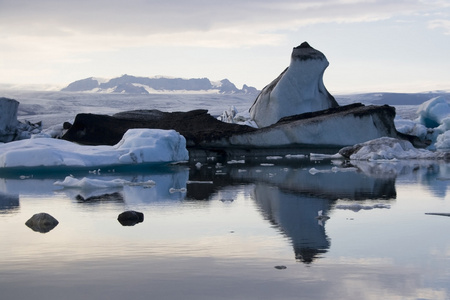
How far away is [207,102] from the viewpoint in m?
57.2

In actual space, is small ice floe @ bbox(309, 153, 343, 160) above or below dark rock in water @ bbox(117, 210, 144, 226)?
below

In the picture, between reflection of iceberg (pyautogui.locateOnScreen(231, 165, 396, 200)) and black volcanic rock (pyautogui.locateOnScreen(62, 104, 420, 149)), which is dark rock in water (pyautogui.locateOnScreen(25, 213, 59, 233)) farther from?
black volcanic rock (pyautogui.locateOnScreen(62, 104, 420, 149))

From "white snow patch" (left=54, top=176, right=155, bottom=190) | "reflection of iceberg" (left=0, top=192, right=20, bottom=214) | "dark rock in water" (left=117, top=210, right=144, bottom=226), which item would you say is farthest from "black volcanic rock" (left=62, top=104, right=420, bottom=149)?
"dark rock in water" (left=117, top=210, right=144, bottom=226)

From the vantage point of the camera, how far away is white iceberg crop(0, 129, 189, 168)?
1244 centimetres

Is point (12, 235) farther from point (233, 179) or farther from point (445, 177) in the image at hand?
point (445, 177)

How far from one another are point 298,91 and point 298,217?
1858cm

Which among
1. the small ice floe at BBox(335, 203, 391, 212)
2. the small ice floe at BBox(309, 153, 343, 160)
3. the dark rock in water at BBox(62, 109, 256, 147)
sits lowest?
the small ice floe at BBox(309, 153, 343, 160)

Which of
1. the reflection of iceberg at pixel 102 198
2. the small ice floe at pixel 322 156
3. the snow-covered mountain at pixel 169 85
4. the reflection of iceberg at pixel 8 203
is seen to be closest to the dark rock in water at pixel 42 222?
the reflection of iceberg at pixel 8 203

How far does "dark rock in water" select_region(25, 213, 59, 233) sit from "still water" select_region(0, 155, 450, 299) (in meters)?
0.15

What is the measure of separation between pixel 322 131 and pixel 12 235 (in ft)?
51.4

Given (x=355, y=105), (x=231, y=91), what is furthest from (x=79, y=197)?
(x=231, y=91)

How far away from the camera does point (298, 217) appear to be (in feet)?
23.1

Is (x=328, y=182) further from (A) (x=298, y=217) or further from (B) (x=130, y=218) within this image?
(B) (x=130, y=218)

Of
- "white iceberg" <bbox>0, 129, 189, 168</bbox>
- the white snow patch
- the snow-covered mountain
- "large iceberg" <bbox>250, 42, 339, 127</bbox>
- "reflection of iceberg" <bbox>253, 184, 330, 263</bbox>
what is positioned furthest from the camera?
the snow-covered mountain
